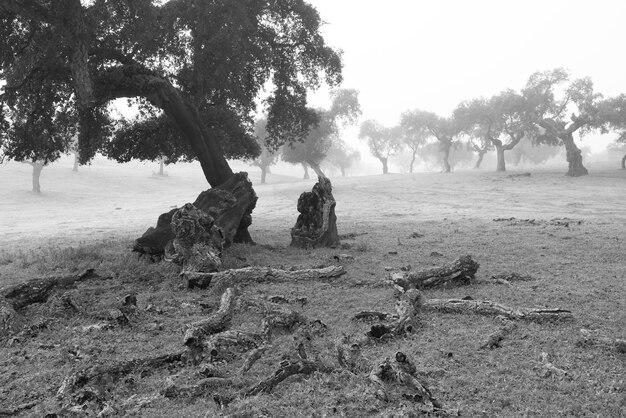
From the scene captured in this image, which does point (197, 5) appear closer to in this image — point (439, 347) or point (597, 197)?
point (439, 347)

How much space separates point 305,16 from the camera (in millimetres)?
16703

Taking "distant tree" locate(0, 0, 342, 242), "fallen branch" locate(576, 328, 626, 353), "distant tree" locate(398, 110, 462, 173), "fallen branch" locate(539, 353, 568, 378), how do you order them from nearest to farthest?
"fallen branch" locate(539, 353, 568, 378) → "fallen branch" locate(576, 328, 626, 353) → "distant tree" locate(0, 0, 342, 242) → "distant tree" locate(398, 110, 462, 173)

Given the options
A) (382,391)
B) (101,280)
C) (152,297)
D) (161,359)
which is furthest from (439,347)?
(101,280)

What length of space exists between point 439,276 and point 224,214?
7333 millimetres

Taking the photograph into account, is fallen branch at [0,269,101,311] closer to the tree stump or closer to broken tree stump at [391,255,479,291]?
broken tree stump at [391,255,479,291]

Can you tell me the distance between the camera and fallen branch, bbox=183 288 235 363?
6.11 m

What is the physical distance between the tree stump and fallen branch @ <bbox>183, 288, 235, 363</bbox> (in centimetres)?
668

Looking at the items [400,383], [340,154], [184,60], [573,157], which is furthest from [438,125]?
[400,383]

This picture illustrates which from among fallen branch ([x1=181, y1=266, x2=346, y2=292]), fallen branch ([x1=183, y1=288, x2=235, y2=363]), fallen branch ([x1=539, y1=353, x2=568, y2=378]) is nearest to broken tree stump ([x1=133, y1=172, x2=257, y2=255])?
fallen branch ([x1=181, y1=266, x2=346, y2=292])

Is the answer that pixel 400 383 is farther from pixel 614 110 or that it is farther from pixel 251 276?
pixel 614 110

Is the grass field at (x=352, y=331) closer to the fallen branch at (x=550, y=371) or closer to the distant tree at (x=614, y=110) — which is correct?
the fallen branch at (x=550, y=371)

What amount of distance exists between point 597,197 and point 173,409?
3634 centimetres

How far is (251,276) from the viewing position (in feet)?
32.9

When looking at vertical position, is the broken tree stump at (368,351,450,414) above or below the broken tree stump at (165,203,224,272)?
below
